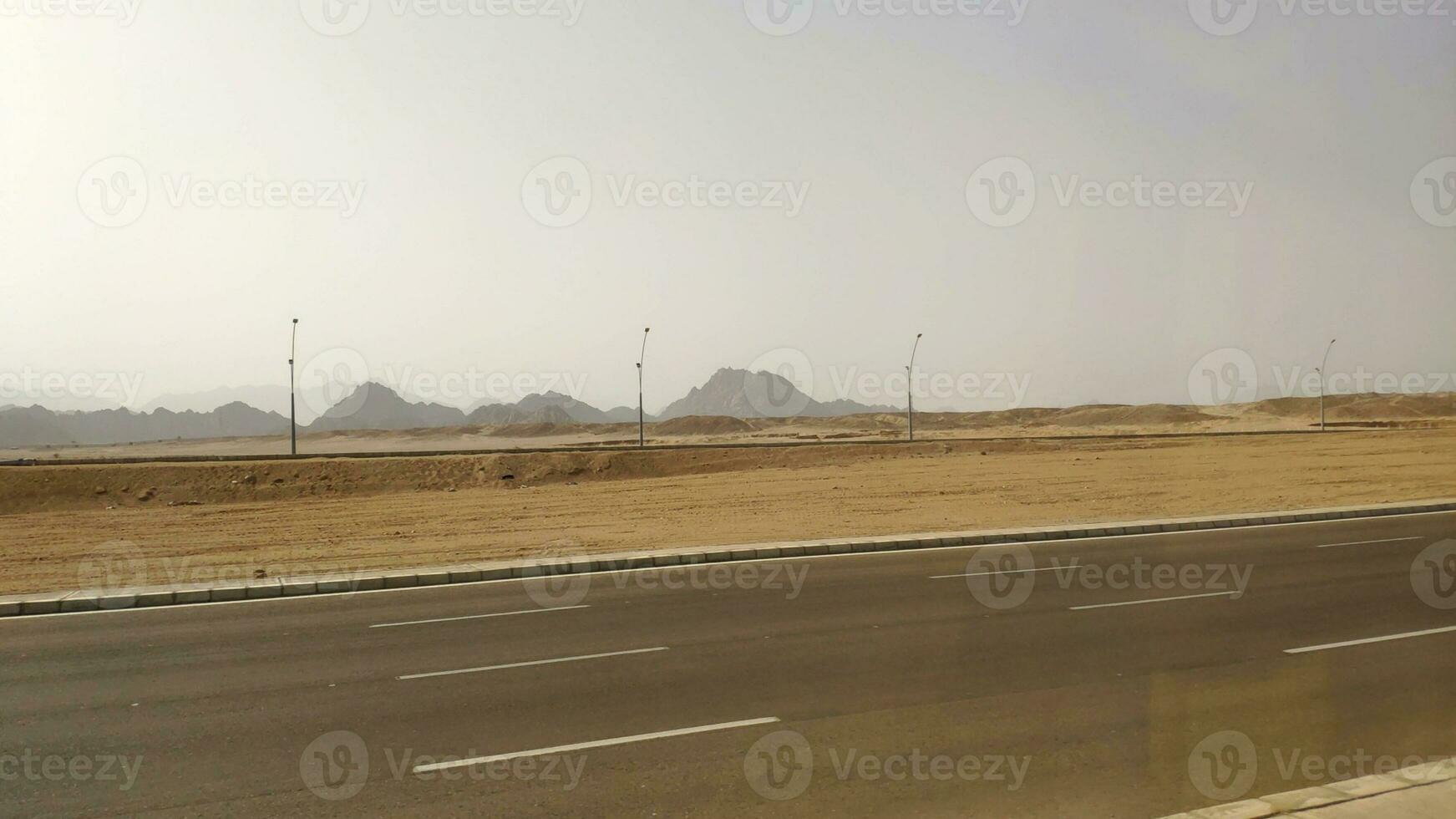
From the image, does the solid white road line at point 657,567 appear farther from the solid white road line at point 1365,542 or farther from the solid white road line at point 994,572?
the solid white road line at point 994,572

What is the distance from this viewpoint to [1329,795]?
581cm

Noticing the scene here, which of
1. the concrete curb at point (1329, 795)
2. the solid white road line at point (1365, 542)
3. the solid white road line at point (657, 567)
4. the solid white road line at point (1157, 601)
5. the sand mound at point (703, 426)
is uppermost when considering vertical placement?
the sand mound at point (703, 426)

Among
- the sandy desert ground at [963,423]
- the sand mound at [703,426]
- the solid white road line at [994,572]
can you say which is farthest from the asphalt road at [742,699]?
the sand mound at [703,426]

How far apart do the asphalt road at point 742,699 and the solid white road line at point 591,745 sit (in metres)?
0.03

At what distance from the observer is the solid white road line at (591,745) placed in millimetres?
6809

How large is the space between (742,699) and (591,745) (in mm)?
1626

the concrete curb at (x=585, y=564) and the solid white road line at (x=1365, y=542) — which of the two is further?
→ the solid white road line at (x=1365, y=542)

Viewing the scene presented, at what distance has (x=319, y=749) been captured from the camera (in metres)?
7.23

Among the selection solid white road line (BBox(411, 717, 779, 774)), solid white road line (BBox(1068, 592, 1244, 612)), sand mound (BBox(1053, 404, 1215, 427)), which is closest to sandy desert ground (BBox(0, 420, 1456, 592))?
solid white road line (BBox(1068, 592, 1244, 612))

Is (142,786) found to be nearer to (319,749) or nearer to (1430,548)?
(319,749)

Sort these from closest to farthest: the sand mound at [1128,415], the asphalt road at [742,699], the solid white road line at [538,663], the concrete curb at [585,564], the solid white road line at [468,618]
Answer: the asphalt road at [742,699]
the solid white road line at [538,663]
the solid white road line at [468,618]
the concrete curb at [585,564]
the sand mound at [1128,415]

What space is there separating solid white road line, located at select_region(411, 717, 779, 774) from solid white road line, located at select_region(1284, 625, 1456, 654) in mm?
5695

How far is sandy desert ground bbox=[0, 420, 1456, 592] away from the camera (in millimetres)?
21797

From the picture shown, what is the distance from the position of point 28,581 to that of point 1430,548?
80.3 ft
